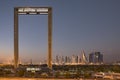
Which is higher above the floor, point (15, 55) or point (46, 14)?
point (46, 14)

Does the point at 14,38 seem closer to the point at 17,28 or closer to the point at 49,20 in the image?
the point at 17,28

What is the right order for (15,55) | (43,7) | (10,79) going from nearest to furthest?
(10,79) → (15,55) → (43,7)

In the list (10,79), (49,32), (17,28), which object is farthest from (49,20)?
(10,79)

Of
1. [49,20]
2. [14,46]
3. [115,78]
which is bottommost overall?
[115,78]

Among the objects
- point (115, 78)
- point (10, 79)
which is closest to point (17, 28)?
point (10, 79)

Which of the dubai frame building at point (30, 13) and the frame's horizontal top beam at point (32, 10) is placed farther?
the frame's horizontal top beam at point (32, 10)

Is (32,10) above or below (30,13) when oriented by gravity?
above

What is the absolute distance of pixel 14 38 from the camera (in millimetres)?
20188

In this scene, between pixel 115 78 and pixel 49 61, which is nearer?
pixel 115 78

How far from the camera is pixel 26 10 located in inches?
827

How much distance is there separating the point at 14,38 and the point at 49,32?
221 centimetres

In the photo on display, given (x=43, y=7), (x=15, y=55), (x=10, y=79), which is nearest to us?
(x=10, y=79)

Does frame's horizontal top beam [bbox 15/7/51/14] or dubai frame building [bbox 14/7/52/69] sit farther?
frame's horizontal top beam [bbox 15/7/51/14]

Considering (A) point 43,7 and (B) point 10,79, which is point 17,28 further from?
(B) point 10,79
